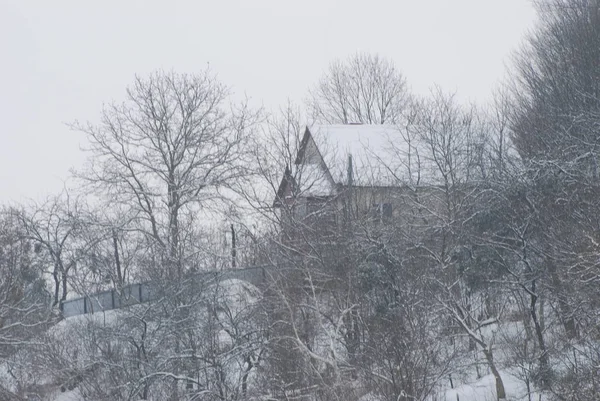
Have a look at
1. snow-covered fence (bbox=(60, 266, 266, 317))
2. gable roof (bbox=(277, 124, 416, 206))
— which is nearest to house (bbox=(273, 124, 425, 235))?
gable roof (bbox=(277, 124, 416, 206))

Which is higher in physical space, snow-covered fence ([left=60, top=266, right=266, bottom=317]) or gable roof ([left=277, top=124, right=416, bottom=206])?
gable roof ([left=277, top=124, right=416, bottom=206])

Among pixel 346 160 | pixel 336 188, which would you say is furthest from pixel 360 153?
pixel 336 188

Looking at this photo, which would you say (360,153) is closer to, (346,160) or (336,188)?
(346,160)

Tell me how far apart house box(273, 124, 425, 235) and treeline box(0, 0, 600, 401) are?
29cm

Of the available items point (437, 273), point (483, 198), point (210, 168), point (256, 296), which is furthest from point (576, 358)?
point (210, 168)

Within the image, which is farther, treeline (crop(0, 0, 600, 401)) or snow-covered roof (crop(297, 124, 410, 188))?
snow-covered roof (crop(297, 124, 410, 188))

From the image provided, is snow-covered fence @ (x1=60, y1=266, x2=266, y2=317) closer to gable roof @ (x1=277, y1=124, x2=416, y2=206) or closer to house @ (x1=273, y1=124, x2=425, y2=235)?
house @ (x1=273, y1=124, x2=425, y2=235)

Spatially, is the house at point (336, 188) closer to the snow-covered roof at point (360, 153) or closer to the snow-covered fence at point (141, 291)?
the snow-covered roof at point (360, 153)

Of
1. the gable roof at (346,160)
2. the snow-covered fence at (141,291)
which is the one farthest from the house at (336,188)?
the snow-covered fence at (141,291)

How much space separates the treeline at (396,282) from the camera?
55.8 feet

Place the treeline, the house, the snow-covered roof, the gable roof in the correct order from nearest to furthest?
1. the treeline
2. the house
3. the gable roof
4. the snow-covered roof

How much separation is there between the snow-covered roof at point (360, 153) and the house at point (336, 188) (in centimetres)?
4

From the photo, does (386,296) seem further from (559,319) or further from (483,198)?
(483,198)

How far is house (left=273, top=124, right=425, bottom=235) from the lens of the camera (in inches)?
971
